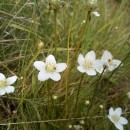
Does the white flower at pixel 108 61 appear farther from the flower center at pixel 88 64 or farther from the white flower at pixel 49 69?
the white flower at pixel 49 69

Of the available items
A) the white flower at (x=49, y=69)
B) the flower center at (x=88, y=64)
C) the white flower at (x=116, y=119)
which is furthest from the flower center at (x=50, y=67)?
the white flower at (x=116, y=119)

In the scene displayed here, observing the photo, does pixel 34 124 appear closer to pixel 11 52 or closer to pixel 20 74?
pixel 20 74

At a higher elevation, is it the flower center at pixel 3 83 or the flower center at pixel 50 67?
the flower center at pixel 3 83

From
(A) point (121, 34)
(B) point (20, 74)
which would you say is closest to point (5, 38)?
(B) point (20, 74)

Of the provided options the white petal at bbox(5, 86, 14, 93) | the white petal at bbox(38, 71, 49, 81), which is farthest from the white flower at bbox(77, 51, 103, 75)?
the white petal at bbox(5, 86, 14, 93)

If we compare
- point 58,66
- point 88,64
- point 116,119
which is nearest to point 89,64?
point 88,64
